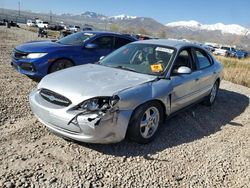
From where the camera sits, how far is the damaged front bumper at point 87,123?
349 cm

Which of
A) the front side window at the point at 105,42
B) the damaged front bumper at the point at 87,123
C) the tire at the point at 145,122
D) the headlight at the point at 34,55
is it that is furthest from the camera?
the front side window at the point at 105,42

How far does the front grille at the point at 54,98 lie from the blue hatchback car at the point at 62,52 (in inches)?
110

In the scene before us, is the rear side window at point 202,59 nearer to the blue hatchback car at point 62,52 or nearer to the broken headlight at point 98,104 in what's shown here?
the broken headlight at point 98,104

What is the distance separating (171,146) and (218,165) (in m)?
0.73

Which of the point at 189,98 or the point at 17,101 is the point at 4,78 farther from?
the point at 189,98

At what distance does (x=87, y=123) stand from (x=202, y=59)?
331 cm

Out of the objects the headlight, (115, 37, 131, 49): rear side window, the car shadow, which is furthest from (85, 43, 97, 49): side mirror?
the car shadow

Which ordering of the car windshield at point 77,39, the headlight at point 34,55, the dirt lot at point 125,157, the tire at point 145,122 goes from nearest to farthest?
the dirt lot at point 125,157 → the tire at point 145,122 → the headlight at point 34,55 → the car windshield at point 77,39

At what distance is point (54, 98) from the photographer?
12.5 feet

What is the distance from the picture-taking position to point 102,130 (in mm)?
3533

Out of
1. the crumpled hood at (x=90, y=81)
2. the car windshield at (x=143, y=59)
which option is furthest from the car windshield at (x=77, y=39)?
the crumpled hood at (x=90, y=81)

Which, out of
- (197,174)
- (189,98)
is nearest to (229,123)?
(189,98)

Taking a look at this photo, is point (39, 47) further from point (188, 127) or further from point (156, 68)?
point (188, 127)

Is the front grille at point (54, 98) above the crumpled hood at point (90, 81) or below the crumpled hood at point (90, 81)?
below
